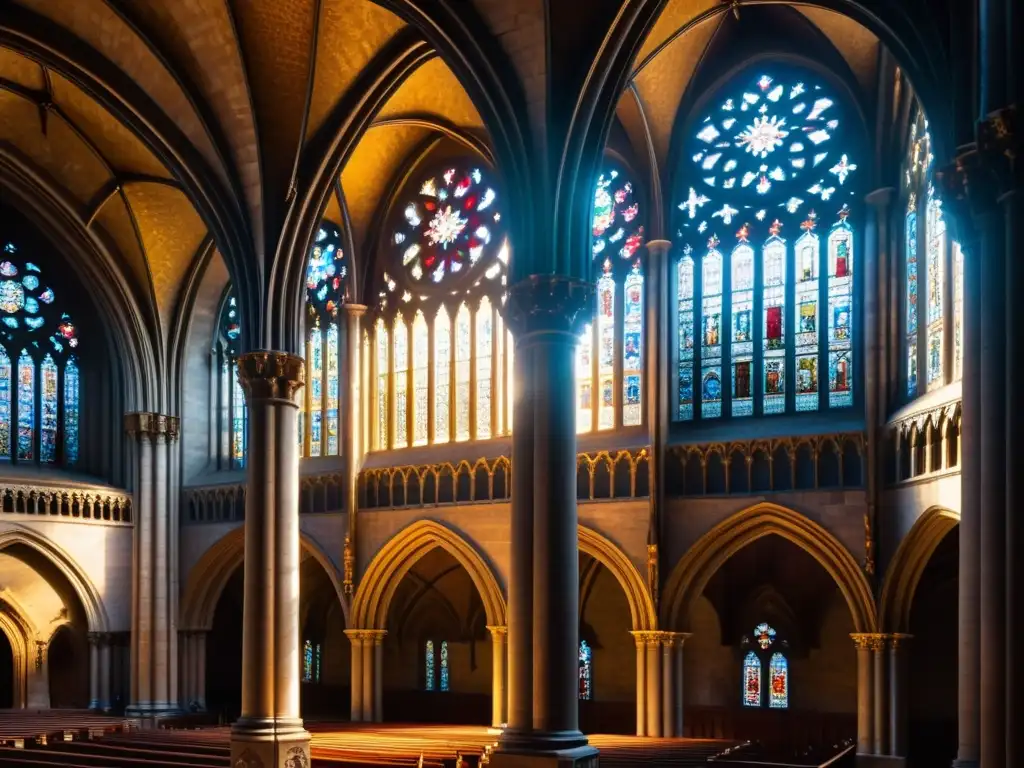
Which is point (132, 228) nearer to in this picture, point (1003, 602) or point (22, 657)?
point (22, 657)

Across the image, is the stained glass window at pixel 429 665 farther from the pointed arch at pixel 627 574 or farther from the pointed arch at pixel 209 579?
the pointed arch at pixel 627 574

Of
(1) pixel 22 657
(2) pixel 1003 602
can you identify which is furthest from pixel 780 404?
(1) pixel 22 657

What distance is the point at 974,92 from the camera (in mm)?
11609

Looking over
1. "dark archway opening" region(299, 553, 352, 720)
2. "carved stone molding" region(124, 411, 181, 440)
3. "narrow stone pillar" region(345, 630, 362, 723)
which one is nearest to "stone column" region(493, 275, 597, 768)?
"narrow stone pillar" region(345, 630, 362, 723)

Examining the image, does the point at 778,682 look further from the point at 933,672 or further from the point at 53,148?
the point at 53,148

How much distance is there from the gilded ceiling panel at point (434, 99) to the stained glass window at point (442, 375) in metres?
3.87

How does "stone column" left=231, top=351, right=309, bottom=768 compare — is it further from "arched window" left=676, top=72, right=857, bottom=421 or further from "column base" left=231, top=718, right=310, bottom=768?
"arched window" left=676, top=72, right=857, bottom=421

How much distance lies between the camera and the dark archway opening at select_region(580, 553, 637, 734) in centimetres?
2627

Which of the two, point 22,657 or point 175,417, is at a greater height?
point 175,417

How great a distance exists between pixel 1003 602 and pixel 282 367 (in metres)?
11.6

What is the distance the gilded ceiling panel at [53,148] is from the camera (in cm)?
2486

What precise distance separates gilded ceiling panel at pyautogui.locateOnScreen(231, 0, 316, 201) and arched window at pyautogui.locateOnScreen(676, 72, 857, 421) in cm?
734

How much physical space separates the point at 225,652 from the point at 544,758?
1951 centimetres

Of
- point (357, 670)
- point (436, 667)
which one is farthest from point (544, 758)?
point (436, 667)
